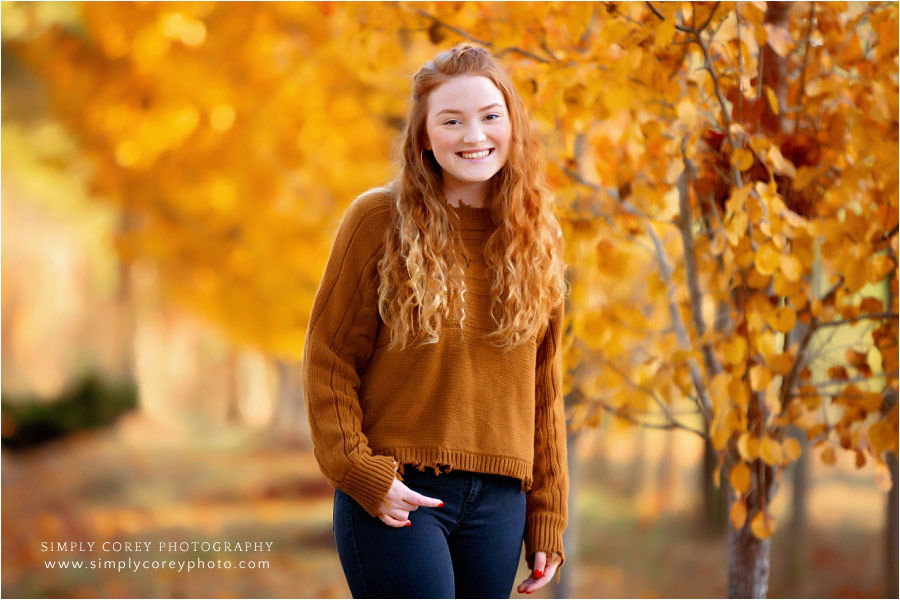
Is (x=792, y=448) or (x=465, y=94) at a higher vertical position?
(x=465, y=94)

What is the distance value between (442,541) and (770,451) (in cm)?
109

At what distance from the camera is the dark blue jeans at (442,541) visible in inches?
69.0

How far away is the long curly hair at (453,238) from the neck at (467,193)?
20 mm

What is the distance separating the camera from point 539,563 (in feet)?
6.47

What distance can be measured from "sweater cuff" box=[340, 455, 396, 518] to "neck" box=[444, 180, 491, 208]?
60cm

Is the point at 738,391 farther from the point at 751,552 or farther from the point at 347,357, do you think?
the point at 347,357

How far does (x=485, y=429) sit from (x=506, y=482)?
14 cm

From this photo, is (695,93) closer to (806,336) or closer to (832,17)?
(832,17)

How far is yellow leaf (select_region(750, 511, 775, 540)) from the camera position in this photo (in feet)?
8.20

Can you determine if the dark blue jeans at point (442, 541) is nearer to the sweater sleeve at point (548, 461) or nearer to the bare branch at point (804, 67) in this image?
the sweater sleeve at point (548, 461)

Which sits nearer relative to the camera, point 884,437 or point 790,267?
point 790,267

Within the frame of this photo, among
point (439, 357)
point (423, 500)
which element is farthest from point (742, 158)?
point (423, 500)

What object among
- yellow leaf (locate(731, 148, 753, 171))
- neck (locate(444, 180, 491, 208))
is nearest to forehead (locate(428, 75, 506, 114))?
neck (locate(444, 180, 491, 208))

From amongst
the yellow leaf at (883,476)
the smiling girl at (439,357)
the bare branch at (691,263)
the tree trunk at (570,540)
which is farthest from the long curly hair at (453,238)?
the tree trunk at (570,540)
